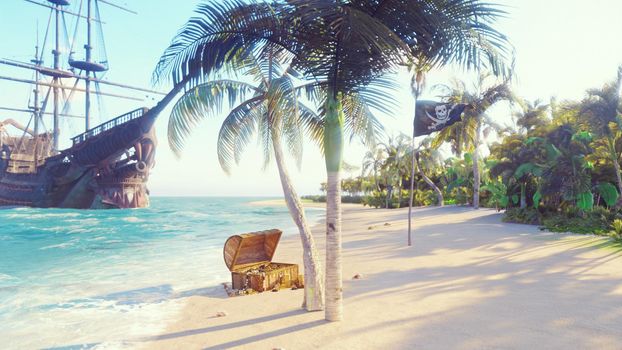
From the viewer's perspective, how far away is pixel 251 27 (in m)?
6.57

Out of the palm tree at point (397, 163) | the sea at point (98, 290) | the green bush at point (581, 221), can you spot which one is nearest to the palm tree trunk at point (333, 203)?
→ the sea at point (98, 290)

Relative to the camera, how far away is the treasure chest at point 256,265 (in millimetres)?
9391

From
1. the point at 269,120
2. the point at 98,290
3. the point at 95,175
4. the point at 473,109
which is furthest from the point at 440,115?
the point at 95,175

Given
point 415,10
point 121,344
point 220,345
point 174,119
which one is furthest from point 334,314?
point 415,10

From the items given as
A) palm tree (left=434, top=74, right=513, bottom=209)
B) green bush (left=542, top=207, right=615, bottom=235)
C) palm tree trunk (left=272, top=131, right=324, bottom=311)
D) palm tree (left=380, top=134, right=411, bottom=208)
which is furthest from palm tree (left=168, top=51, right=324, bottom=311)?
palm tree (left=380, top=134, right=411, bottom=208)

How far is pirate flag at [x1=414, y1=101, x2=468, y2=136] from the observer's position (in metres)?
11.0

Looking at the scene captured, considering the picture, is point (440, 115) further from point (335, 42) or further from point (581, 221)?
point (581, 221)

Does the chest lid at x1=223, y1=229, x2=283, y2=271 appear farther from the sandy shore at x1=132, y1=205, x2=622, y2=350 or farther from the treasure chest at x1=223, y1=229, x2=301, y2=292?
the sandy shore at x1=132, y1=205, x2=622, y2=350

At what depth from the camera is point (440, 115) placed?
36.3 ft

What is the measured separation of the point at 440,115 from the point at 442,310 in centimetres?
589

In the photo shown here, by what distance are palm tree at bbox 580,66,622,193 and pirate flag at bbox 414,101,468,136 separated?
11.8 meters

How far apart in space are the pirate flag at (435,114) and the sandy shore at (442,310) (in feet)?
13.3

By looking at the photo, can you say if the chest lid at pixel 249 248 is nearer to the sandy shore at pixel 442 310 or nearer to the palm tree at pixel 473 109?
the sandy shore at pixel 442 310

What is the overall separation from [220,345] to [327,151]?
3.49 m
